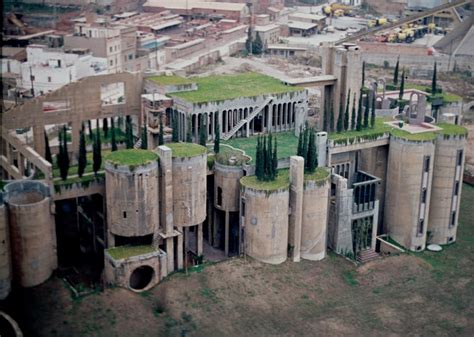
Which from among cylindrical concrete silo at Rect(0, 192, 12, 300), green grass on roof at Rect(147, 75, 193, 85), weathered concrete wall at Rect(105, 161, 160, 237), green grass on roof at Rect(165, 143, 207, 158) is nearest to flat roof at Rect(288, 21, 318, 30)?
green grass on roof at Rect(147, 75, 193, 85)

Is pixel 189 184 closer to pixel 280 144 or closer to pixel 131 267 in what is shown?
pixel 131 267

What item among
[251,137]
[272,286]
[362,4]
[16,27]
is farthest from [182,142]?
[362,4]

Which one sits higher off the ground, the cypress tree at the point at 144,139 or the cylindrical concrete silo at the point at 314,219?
the cypress tree at the point at 144,139

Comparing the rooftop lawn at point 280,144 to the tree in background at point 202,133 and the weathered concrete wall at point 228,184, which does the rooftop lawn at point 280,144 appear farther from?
the weathered concrete wall at point 228,184

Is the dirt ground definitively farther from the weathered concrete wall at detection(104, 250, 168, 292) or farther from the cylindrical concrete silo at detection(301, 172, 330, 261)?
the cylindrical concrete silo at detection(301, 172, 330, 261)

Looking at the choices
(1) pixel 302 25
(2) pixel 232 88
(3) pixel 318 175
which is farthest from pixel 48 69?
(1) pixel 302 25

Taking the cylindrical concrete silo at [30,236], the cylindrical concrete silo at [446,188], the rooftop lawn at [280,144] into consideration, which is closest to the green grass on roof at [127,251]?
the cylindrical concrete silo at [30,236]
